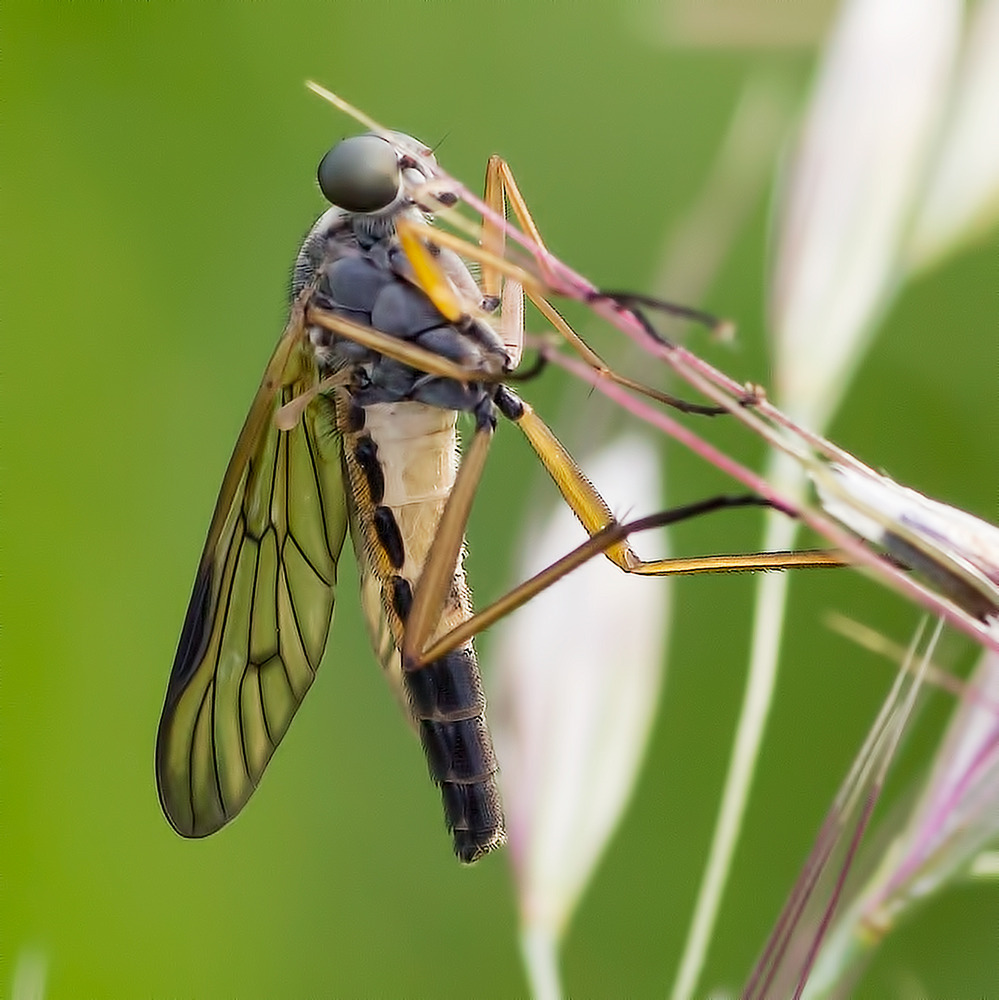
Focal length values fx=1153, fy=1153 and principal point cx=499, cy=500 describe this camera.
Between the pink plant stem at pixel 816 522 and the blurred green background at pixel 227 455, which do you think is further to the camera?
the blurred green background at pixel 227 455

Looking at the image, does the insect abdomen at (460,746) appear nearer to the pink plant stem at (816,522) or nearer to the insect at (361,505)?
the insect at (361,505)

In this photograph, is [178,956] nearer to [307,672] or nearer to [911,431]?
[307,672]

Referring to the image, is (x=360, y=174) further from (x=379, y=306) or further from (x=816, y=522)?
(x=816, y=522)

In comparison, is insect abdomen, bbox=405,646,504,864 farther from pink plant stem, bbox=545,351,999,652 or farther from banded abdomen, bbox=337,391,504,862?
pink plant stem, bbox=545,351,999,652

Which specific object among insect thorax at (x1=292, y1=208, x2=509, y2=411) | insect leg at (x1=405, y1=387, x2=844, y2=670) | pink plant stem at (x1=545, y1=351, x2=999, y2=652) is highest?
insect thorax at (x1=292, y1=208, x2=509, y2=411)

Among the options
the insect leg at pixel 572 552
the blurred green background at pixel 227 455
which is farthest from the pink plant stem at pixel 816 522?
the blurred green background at pixel 227 455

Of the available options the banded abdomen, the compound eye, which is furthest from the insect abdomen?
the compound eye

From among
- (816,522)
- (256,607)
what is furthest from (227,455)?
(816,522)

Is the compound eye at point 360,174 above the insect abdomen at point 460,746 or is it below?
above
